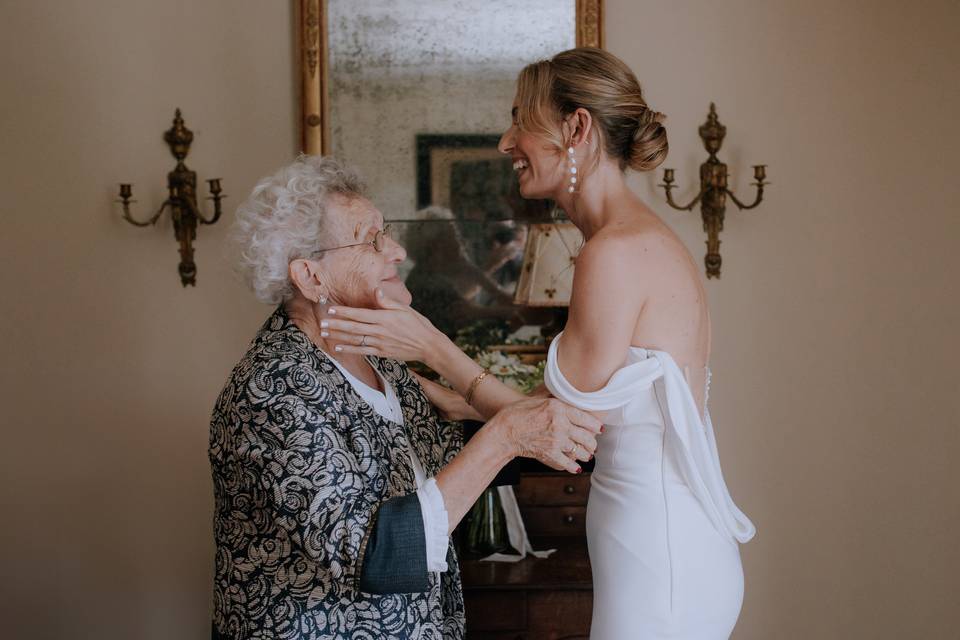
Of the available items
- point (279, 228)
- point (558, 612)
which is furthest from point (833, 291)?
point (279, 228)

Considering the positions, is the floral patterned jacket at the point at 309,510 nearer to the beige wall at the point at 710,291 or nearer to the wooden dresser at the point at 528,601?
the wooden dresser at the point at 528,601

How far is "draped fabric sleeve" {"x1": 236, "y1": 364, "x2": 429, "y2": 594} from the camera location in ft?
5.05

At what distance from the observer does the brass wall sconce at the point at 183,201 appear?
307cm

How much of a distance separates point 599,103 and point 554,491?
4.28 feet

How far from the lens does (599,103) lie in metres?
1.81

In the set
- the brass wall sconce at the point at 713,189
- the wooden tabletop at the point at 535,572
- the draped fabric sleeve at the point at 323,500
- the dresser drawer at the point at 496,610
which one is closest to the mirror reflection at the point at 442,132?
the brass wall sconce at the point at 713,189

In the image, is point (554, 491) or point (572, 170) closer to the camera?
point (572, 170)

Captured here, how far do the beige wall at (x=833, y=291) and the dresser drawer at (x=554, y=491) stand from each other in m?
0.74

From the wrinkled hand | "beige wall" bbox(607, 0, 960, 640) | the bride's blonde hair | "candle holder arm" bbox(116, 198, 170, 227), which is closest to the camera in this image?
the wrinkled hand

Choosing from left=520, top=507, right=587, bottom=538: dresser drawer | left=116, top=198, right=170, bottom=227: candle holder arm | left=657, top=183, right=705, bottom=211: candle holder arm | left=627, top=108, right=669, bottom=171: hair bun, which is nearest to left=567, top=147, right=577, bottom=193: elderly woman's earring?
left=627, top=108, right=669, bottom=171: hair bun

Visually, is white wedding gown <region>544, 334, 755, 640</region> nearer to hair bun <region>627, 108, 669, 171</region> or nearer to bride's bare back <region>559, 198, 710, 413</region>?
bride's bare back <region>559, 198, 710, 413</region>

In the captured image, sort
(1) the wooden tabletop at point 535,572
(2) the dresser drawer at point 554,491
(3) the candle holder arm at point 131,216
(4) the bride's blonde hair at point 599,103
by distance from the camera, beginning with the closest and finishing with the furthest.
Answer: (4) the bride's blonde hair at point 599,103
(1) the wooden tabletop at point 535,572
(2) the dresser drawer at point 554,491
(3) the candle holder arm at point 131,216

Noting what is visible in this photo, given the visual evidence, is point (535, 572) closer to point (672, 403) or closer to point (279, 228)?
point (672, 403)

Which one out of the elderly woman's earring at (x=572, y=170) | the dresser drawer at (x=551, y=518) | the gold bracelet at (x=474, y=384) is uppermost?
the elderly woman's earring at (x=572, y=170)
